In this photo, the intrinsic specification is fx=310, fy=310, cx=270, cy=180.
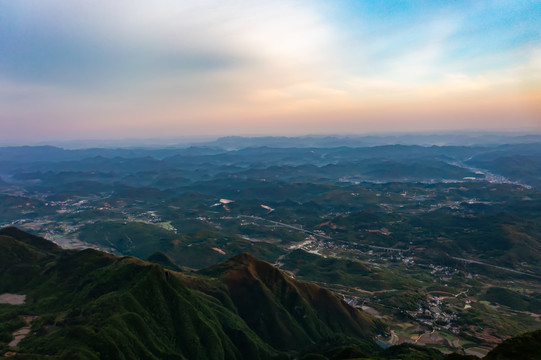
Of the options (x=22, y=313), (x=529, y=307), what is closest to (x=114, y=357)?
(x=22, y=313)

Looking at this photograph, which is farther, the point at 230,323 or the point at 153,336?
the point at 230,323

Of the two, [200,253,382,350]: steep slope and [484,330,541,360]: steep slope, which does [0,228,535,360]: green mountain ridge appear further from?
[484,330,541,360]: steep slope

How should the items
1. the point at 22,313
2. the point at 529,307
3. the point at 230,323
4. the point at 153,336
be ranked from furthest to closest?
the point at 529,307
the point at 230,323
the point at 22,313
the point at 153,336

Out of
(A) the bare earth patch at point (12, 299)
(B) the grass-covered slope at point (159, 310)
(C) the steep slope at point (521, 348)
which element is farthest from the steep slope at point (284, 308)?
(A) the bare earth patch at point (12, 299)

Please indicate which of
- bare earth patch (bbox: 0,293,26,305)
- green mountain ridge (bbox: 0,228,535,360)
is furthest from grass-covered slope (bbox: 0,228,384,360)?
bare earth patch (bbox: 0,293,26,305)

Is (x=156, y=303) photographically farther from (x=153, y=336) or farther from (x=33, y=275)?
(x=33, y=275)

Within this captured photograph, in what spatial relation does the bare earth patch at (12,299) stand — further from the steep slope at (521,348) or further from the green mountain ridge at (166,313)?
the steep slope at (521,348)

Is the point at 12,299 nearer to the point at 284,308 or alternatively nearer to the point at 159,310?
the point at 159,310

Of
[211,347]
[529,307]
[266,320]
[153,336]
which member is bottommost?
[529,307]

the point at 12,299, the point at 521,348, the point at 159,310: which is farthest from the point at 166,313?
the point at 521,348
